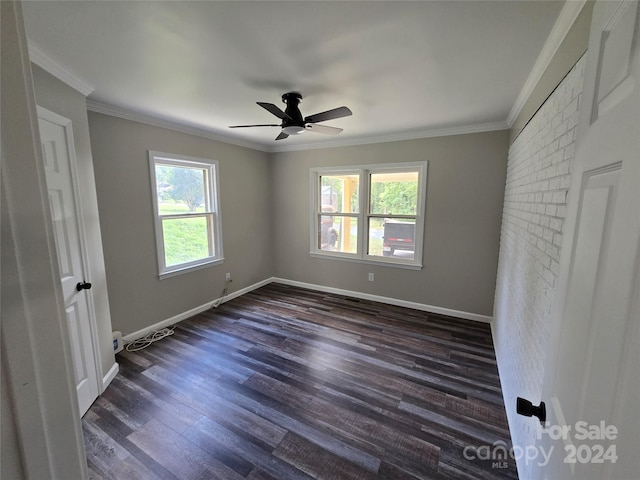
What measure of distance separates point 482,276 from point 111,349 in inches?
164

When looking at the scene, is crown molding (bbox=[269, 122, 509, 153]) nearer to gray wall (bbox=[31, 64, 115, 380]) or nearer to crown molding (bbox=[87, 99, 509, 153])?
crown molding (bbox=[87, 99, 509, 153])

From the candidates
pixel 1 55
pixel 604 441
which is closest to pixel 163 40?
pixel 1 55

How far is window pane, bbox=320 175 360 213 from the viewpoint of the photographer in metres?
4.22

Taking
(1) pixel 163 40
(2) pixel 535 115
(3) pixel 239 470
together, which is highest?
(1) pixel 163 40

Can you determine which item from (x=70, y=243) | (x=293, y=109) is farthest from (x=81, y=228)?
(x=293, y=109)

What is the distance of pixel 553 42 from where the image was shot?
1.51 m

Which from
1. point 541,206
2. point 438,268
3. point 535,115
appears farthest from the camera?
point 438,268

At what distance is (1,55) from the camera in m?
0.36

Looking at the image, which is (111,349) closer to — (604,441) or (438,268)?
(604,441)

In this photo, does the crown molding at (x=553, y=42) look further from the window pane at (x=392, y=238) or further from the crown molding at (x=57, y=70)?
the crown molding at (x=57, y=70)

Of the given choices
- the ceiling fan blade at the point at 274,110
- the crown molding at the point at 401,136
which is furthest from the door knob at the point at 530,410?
the crown molding at the point at 401,136

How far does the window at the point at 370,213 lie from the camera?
377 centimetres

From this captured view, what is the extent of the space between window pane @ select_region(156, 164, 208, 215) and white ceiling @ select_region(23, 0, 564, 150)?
0.80 metres

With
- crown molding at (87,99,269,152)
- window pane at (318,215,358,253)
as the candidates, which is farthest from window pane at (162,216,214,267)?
window pane at (318,215,358,253)
